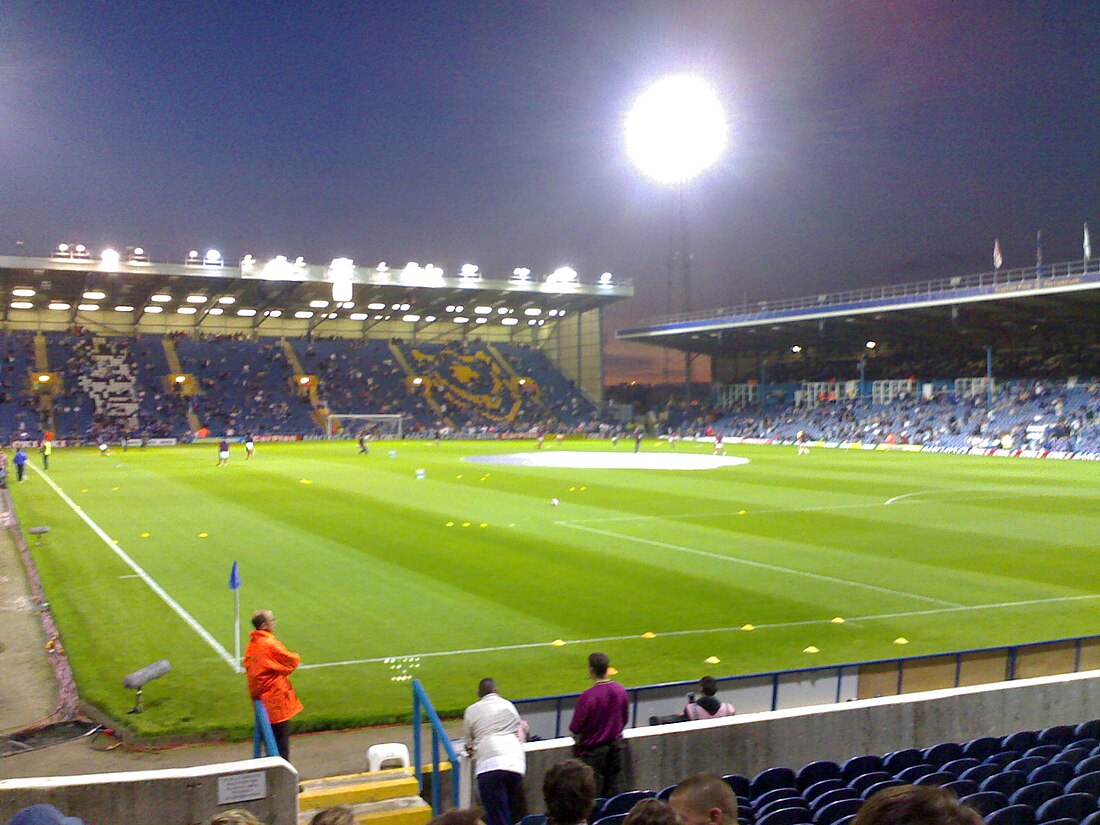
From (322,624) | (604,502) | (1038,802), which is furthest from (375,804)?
(604,502)

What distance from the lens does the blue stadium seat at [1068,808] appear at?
229 inches

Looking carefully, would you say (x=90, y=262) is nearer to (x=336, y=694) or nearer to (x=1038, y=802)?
(x=336, y=694)

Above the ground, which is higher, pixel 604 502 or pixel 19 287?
pixel 19 287

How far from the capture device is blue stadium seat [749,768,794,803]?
708 cm

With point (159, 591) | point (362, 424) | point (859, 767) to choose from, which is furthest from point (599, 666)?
point (362, 424)

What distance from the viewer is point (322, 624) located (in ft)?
53.0

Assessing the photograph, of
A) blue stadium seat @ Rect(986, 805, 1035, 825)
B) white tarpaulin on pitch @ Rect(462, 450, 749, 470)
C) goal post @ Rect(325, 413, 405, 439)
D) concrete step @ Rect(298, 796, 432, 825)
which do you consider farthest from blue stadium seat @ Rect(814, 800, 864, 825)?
goal post @ Rect(325, 413, 405, 439)

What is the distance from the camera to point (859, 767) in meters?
7.38

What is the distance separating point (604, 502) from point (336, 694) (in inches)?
767

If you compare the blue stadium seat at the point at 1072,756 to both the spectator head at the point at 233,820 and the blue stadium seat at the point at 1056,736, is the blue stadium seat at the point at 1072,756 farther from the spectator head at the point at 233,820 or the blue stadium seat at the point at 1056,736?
the spectator head at the point at 233,820

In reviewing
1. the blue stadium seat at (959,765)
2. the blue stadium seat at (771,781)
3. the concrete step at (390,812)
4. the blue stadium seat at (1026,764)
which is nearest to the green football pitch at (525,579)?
the concrete step at (390,812)

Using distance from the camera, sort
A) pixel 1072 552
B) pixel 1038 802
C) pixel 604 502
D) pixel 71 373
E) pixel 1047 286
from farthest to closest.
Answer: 1. pixel 71 373
2. pixel 1047 286
3. pixel 604 502
4. pixel 1072 552
5. pixel 1038 802

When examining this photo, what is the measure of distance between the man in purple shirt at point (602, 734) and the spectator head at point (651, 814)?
475 cm

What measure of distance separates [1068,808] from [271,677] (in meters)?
6.80
